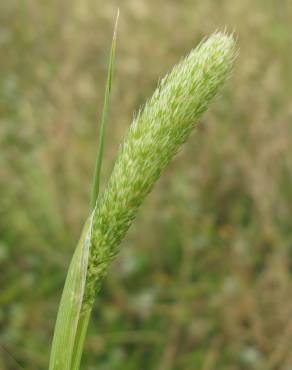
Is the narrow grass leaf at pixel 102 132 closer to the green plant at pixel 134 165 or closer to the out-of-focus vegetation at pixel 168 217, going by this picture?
the green plant at pixel 134 165

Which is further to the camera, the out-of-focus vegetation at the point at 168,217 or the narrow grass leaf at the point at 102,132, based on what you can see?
the out-of-focus vegetation at the point at 168,217

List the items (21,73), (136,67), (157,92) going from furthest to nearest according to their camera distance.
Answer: (21,73), (136,67), (157,92)

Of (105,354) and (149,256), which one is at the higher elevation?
(149,256)

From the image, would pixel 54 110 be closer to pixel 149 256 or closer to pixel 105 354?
pixel 149 256

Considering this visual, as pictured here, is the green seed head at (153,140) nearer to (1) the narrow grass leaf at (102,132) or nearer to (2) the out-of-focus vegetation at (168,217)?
(1) the narrow grass leaf at (102,132)

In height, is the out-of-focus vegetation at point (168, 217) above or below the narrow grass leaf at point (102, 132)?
above

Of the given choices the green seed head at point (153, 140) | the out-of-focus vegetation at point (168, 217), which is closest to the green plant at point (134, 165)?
the green seed head at point (153, 140)

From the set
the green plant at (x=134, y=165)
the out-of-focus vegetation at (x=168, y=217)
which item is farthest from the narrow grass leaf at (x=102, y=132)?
the out-of-focus vegetation at (x=168, y=217)

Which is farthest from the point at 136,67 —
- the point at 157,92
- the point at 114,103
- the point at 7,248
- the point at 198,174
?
the point at 157,92
